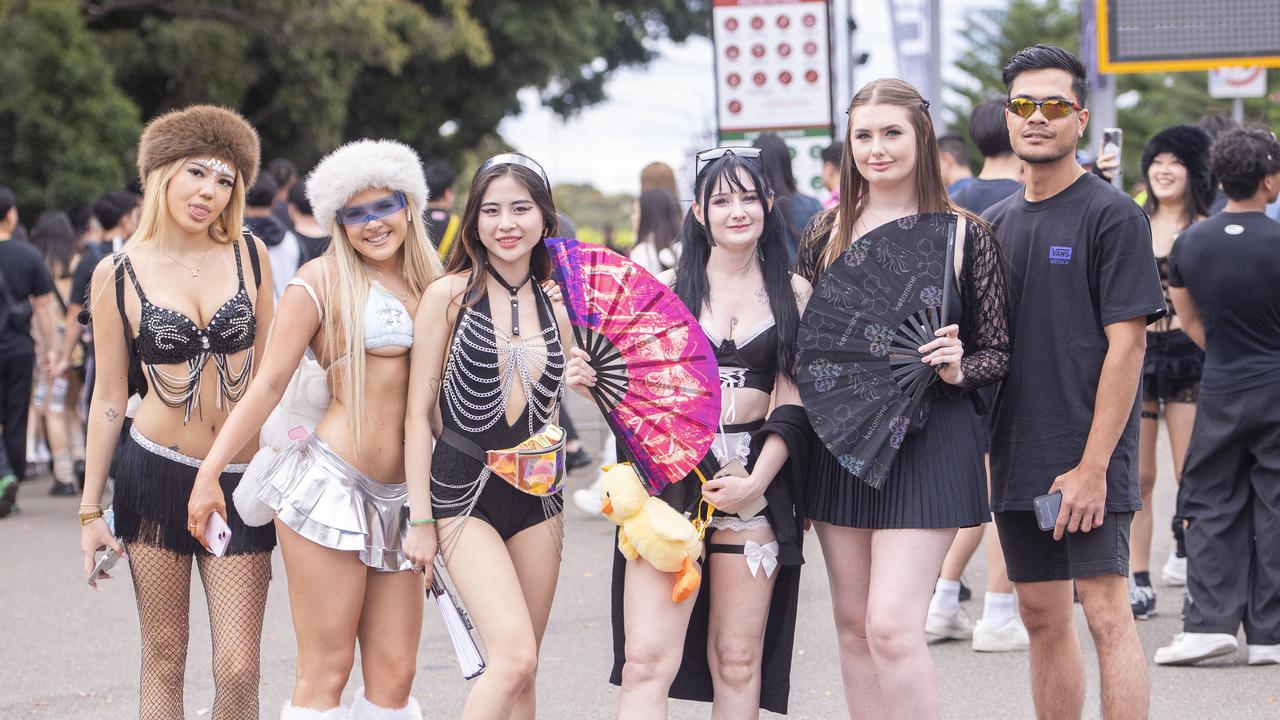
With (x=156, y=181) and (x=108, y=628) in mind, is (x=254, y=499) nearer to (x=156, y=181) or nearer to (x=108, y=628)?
(x=156, y=181)

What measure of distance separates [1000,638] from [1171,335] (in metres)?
1.77

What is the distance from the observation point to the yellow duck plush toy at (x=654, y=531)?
3.91 metres

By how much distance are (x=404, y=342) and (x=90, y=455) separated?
108 cm

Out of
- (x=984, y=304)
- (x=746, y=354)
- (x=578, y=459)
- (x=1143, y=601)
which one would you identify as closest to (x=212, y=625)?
(x=746, y=354)

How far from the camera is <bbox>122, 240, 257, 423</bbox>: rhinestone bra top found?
4.34 metres

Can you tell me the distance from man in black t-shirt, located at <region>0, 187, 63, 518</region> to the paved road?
1.79 m

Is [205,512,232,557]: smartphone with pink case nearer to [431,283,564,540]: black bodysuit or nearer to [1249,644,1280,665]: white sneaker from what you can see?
[431,283,564,540]: black bodysuit

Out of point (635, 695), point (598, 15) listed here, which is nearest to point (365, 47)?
point (598, 15)

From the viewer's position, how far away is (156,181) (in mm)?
4438

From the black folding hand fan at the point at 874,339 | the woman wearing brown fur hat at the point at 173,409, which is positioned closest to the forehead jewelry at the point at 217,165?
the woman wearing brown fur hat at the point at 173,409

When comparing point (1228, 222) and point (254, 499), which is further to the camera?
point (1228, 222)

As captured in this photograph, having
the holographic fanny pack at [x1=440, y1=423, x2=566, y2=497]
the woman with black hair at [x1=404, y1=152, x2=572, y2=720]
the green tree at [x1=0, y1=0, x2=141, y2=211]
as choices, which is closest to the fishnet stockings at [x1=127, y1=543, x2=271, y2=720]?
the woman with black hair at [x1=404, y1=152, x2=572, y2=720]

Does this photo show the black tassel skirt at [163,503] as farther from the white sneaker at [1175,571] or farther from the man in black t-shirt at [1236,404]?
the white sneaker at [1175,571]

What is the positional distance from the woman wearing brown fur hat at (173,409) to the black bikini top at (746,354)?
59.7 inches
